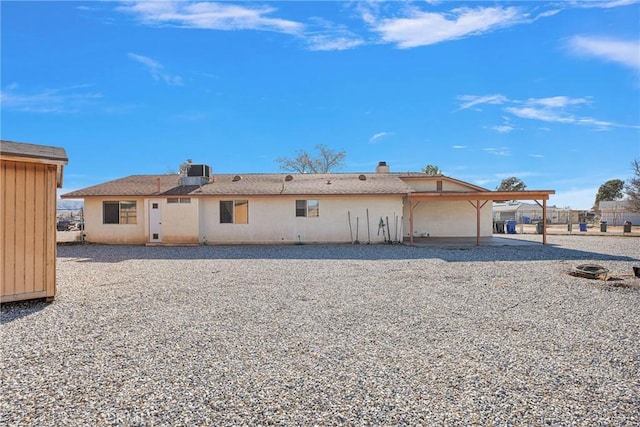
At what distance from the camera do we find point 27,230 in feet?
18.1

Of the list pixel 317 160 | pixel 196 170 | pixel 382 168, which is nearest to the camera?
pixel 196 170

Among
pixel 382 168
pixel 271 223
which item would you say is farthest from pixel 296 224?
pixel 382 168

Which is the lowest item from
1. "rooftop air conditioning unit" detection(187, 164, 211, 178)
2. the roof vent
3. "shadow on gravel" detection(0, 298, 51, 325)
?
"shadow on gravel" detection(0, 298, 51, 325)

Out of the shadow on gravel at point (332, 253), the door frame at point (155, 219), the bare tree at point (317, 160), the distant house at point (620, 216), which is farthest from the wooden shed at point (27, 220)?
the distant house at point (620, 216)

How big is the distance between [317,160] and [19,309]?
32032mm

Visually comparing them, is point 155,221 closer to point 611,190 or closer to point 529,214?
point 529,214

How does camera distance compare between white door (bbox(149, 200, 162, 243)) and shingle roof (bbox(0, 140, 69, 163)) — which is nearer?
shingle roof (bbox(0, 140, 69, 163))

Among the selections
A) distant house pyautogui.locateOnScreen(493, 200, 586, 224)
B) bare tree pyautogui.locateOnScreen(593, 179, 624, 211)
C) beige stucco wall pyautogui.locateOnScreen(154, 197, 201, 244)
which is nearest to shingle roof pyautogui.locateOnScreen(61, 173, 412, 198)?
beige stucco wall pyautogui.locateOnScreen(154, 197, 201, 244)

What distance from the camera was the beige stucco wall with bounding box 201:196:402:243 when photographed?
1586cm

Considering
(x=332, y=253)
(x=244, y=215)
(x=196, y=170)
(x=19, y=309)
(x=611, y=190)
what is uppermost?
(x=611, y=190)

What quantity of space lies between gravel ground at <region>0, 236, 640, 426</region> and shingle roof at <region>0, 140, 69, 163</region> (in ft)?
7.64

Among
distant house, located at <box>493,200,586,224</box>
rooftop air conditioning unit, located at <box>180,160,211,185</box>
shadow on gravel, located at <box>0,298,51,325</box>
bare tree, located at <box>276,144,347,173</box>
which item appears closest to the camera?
shadow on gravel, located at <box>0,298,51,325</box>

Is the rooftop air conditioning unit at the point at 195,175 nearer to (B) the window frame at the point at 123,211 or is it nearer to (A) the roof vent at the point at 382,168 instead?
(B) the window frame at the point at 123,211

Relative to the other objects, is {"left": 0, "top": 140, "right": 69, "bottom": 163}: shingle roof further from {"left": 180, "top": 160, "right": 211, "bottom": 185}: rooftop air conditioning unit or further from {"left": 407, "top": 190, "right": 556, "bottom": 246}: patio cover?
{"left": 407, "top": 190, "right": 556, "bottom": 246}: patio cover
